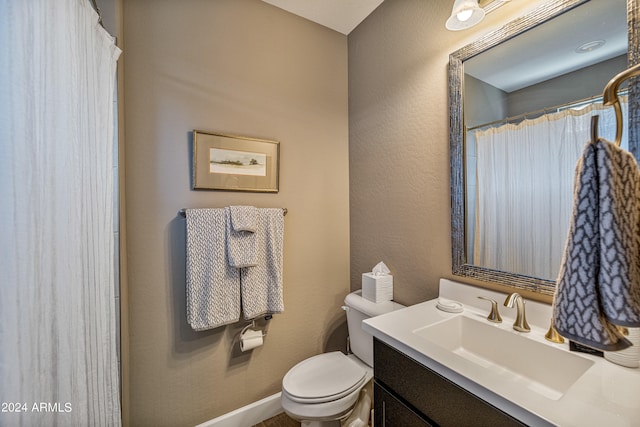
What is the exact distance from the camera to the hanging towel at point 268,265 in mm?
1510

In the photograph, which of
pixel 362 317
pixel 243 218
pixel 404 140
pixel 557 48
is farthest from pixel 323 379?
pixel 557 48

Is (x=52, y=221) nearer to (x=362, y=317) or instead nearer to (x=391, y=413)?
(x=391, y=413)

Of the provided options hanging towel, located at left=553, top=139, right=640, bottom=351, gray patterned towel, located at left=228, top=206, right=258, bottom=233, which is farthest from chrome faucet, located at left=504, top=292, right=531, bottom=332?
gray patterned towel, located at left=228, top=206, right=258, bottom=233

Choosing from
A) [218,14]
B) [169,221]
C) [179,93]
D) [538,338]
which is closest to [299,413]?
[538,338]

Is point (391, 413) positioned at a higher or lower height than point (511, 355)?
lower

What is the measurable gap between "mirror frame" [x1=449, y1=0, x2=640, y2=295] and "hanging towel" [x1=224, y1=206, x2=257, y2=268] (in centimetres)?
105

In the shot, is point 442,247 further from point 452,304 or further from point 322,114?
point 322,114

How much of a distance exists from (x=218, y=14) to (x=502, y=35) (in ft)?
4.78

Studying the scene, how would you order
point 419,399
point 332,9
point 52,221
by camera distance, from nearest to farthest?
1. point 52,221
2. point 419,399
3. point 332,9

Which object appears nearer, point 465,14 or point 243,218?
point 465,14

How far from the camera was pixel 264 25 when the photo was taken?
1621 mm

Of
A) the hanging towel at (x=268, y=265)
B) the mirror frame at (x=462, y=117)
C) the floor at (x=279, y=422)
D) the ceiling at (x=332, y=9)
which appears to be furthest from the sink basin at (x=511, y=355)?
the ceiling at (x=332, y=9)

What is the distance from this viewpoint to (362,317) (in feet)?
4.99

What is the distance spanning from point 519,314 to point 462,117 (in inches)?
34.2
